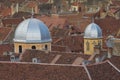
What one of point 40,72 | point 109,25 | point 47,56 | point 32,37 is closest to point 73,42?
point 32,37

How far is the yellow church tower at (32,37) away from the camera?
6181 centimetres

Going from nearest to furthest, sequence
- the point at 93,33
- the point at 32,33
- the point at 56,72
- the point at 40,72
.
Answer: the point at 56,72 < the point at 40,72 < the point at 32,33 < the point at 93,33

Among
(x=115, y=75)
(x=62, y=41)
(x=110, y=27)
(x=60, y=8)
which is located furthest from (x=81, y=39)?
(x=60, y=8)

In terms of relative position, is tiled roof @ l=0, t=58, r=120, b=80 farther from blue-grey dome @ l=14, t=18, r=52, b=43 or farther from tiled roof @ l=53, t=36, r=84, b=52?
tiled roof @ l=53, t=36, r=84, b=52

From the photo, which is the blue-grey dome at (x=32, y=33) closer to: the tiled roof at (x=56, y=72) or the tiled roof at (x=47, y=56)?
the tiled roof at (x=47, y=56)

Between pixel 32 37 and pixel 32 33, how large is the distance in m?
0.48

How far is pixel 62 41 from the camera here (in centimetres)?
7762

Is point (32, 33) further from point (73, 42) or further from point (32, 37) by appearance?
point (73, 42)

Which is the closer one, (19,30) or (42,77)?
(42,77)

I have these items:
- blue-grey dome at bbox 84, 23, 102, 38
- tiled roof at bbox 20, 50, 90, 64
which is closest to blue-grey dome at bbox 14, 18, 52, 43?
tiled roof at bbox 20, 50, 90, 64

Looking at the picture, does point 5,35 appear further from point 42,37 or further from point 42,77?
point 42,77

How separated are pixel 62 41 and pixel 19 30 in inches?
617

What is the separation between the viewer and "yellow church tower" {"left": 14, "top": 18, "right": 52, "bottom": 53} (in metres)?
61.8

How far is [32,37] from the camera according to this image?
203 feet
